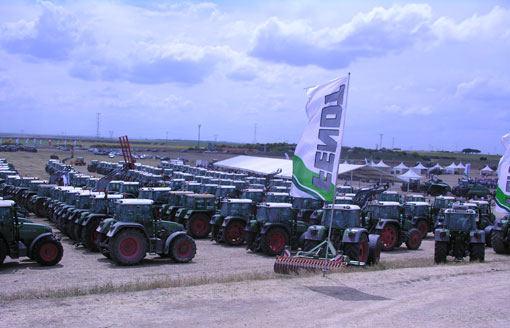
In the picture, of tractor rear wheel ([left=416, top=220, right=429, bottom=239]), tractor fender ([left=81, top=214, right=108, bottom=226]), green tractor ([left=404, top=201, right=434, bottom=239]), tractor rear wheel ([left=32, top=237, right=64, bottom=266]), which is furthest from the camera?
tractor rear wheel ([left=416, top=220, right=429, bottom=239])

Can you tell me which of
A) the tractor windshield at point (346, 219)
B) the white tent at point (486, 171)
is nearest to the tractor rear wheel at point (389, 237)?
the tractor windshield at point (346, 219)

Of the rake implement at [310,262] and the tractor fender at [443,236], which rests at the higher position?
the tractor fender at [443,236]

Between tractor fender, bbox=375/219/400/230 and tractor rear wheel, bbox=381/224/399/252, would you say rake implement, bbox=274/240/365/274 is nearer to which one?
tractor fender, bbox=375/219/400/230

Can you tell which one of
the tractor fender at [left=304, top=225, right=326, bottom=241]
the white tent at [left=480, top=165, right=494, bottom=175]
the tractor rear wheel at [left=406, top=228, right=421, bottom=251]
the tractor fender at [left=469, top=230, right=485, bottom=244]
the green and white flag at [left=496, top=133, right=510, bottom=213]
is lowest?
the tractor rear wheel at [left=406, top=228, right=421, bottom=251]

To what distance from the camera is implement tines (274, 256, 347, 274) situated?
13.5 metres

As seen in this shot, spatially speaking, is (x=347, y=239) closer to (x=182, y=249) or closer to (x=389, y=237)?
(x=182, y=249)

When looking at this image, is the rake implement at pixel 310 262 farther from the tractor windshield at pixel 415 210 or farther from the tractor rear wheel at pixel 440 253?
the tractor windshield at pixel 415 210

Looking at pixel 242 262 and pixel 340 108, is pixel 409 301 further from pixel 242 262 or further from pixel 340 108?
pixel 242 262

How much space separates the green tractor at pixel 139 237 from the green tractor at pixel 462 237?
7.48 metres

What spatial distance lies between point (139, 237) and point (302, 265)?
4.46 metres

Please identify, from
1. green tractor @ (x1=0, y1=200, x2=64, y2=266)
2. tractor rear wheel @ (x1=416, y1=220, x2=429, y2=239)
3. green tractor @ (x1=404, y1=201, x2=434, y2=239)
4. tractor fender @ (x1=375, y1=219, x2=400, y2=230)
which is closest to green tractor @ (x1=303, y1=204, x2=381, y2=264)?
tractor fender @ (x1=375, y1=219, x2=400, y2=230)

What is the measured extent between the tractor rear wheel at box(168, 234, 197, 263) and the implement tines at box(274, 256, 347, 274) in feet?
9.55

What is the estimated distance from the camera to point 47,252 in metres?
14.7

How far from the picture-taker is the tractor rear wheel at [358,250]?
47.1 feet
